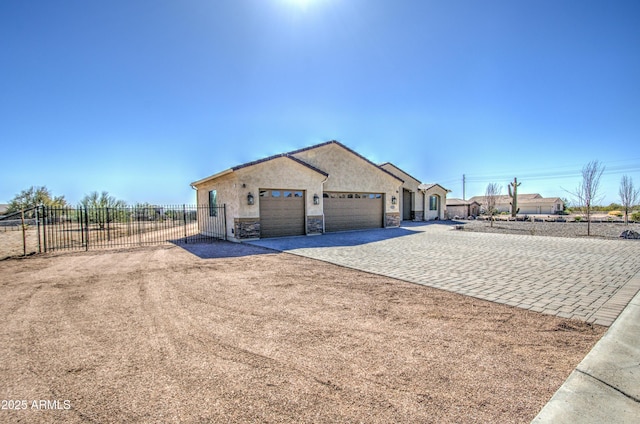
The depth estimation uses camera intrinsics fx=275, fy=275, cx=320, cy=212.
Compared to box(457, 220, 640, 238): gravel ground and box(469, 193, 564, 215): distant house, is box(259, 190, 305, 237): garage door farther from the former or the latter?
box(469, 193, 564, 215): distant house

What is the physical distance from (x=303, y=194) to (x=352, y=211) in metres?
4.13

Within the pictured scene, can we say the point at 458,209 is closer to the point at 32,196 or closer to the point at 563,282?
the point at 563,282

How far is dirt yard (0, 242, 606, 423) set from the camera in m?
2.21

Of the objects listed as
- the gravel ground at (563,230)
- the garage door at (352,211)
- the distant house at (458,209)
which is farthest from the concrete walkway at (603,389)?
the distant house at (458,209)

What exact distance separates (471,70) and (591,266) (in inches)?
383

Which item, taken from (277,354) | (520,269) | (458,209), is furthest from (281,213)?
(458,209)

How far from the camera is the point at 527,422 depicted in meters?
2.03

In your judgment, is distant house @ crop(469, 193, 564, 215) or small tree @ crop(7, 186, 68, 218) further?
distant house @ crop(469, 193, 564, 215)

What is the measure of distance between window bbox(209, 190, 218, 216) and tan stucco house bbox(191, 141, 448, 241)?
0.19ft

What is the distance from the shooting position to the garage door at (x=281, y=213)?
1361cm

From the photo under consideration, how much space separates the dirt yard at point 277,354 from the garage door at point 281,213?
802 cm

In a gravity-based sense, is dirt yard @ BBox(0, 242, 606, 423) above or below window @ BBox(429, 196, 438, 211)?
below

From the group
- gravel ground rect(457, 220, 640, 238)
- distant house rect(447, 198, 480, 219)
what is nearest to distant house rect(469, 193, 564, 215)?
distant house rect(447, 198, 480, 219)

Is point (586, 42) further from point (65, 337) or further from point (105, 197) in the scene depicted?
point (105, 197)
